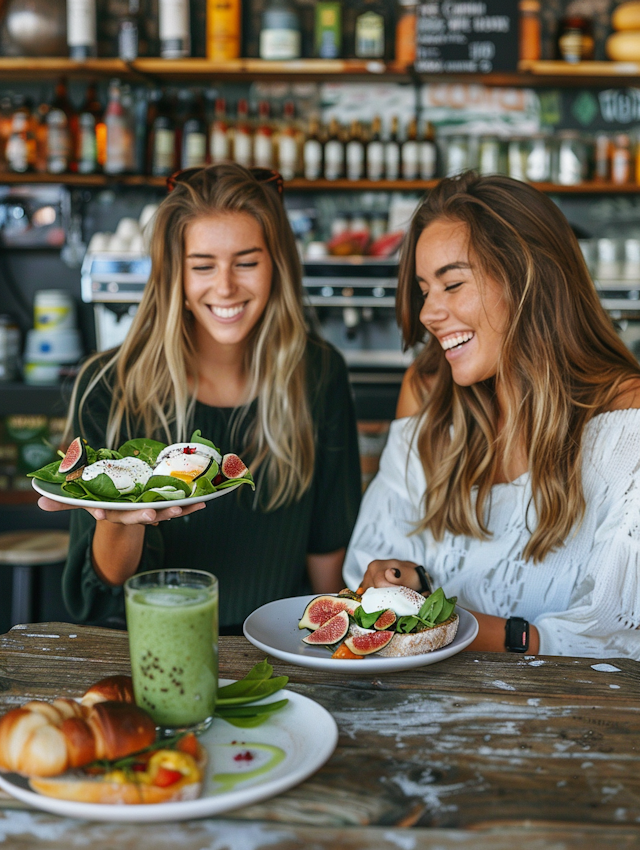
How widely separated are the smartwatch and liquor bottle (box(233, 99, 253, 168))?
3477 millimetres

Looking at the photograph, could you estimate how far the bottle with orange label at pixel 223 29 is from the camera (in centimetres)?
462

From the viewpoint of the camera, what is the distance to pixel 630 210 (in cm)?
493

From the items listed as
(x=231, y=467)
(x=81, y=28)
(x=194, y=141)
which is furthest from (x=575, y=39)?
(x=231, y=467)

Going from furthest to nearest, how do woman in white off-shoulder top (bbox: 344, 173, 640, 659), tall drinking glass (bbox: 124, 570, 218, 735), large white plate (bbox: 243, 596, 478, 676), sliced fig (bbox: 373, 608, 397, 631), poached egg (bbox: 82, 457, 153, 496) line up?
woman in white off-shoulder top (bbox: 344, 173, 640, 659) < poached egg (bbox: 82, 457, 153, 496) < sliced fig (bbox: 373, 608, 397, 631) < large white plate (bbox: 243, 596, 478, 676) < tall drinking glass (bbox: 124, 570, 218, 735)

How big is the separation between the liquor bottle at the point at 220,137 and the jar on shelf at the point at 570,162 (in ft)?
5.82

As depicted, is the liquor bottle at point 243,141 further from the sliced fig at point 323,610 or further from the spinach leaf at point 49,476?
the sliced fig at point 323,610

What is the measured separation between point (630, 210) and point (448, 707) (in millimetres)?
4328

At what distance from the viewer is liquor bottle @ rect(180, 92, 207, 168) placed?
15.1ft

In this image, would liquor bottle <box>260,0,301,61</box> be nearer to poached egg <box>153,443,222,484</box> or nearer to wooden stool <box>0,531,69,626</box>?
wooden stool <box>0,531,69,626</box>

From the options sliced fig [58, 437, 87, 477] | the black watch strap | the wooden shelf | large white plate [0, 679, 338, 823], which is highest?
the wooden shelf

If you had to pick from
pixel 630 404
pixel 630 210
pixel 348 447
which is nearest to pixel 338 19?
pixel 630 210

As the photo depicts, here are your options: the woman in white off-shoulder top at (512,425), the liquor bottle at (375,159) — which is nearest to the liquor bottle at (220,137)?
the liquor bottle at (375,159)

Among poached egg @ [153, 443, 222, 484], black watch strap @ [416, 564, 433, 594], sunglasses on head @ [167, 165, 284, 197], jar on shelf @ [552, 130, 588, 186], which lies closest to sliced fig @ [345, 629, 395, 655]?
black watch strap @ [416, 564, 433, 594]

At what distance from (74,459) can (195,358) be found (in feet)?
2.75
